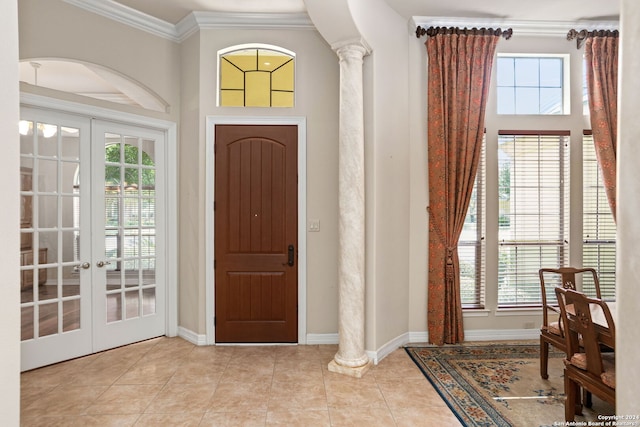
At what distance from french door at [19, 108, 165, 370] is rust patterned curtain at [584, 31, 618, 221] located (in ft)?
14.9

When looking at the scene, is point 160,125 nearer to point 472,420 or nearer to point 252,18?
point 252,18

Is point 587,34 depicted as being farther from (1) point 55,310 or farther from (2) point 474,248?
(1) point 55,310

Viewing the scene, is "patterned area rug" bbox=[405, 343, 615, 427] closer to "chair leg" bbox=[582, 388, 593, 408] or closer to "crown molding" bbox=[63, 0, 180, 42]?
"chair leg" bbox=[582, 388, 593, 408]

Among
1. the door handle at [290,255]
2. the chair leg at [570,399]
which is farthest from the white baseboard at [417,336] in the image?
the chair leg at [570,399]

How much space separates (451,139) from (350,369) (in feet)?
7.91

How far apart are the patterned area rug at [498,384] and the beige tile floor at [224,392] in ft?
0.47

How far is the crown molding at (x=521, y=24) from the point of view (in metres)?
3.91

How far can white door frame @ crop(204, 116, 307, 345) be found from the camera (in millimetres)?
3873

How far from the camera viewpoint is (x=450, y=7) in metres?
3.68

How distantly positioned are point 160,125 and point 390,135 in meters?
2.37

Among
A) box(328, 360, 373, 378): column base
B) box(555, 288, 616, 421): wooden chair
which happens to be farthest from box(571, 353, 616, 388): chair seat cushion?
box(328, 360, 373, 378): column base

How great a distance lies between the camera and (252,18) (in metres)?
3.79
